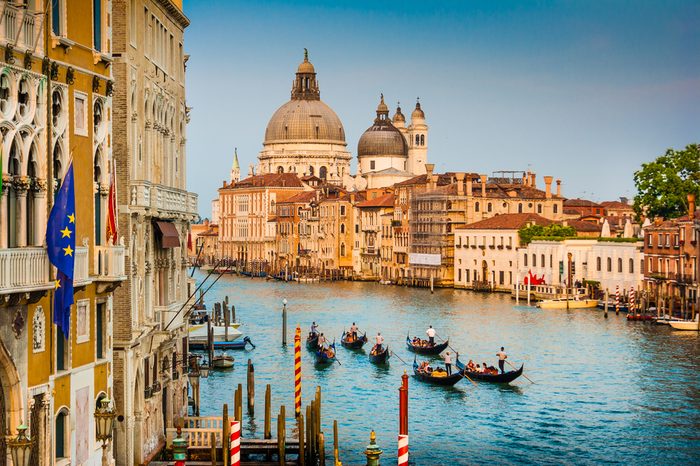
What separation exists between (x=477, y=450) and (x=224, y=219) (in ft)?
314

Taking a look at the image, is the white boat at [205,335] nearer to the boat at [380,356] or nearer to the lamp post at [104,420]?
the boat at [380,356]

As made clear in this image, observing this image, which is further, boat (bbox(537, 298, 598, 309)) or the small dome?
the small dome

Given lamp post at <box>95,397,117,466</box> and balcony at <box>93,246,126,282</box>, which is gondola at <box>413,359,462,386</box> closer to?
balcony at <box>93,246,126,282</box>

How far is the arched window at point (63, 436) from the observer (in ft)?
39.9

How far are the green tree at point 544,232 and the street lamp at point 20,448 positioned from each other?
183ft

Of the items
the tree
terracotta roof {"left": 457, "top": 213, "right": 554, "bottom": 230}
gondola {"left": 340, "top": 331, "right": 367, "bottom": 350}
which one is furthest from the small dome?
gondola {"left": 340, "top": 331, "right": 367, "bottom": 350}

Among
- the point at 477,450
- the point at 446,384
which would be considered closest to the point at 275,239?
the point at 446,384

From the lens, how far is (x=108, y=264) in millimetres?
13430

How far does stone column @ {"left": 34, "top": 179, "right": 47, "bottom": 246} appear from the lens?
11.5 meters

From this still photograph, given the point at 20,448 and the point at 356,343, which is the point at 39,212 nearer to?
the point at 20,448

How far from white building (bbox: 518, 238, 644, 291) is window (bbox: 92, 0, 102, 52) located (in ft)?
144

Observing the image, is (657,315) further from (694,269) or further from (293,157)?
(293,157)

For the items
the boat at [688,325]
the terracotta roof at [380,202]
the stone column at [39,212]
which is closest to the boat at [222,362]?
the boat at [688,325]

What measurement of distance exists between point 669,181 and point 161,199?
146ft
